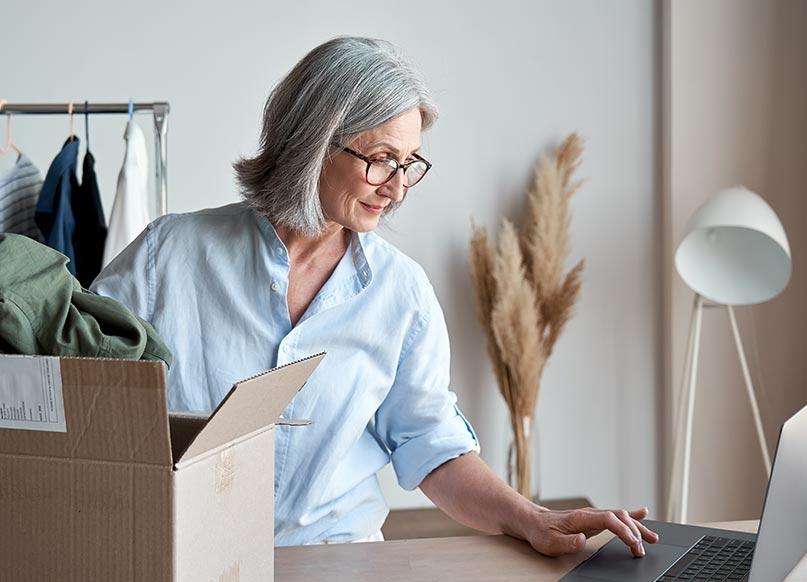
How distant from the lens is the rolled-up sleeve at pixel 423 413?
1.74 metres

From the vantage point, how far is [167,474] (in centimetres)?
89

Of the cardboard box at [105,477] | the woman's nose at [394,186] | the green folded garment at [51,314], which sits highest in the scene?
the woman's nose at [394,186]

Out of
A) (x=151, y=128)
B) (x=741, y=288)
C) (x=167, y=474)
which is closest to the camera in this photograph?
(x=167, y=474)

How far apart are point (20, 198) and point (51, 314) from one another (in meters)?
1.58

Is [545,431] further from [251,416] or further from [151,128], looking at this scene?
[251,416]

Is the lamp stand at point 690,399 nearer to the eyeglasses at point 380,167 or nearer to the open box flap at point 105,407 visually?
the eyeglasses at point 380,167

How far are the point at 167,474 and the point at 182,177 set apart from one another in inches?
102

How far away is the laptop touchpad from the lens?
1355mm

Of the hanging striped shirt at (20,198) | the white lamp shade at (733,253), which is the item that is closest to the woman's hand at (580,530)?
the hanging striped shirt at (20,198)

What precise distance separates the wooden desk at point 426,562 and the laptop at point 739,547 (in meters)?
0.05

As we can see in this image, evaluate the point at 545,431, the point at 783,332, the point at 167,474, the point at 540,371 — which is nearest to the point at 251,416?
the point at 167,474

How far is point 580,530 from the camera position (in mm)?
1461

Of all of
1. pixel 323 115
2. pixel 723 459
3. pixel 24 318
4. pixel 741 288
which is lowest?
pixel 723 459

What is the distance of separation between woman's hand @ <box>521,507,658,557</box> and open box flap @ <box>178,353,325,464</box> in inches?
21.7
